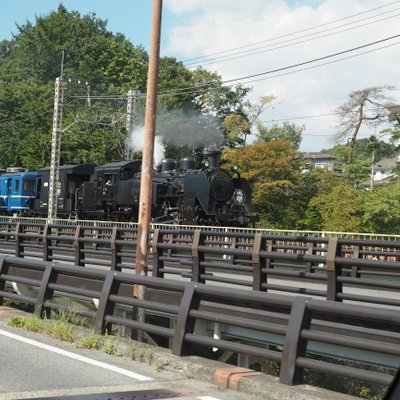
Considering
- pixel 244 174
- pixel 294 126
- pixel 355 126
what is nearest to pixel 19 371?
pixel 244 174

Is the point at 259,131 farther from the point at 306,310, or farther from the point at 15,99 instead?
the point at 306,310

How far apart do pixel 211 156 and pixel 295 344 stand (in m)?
26.3

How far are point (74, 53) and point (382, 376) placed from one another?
91664mm

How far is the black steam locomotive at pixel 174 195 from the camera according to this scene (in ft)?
101

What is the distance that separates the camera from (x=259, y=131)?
6494 centimetres

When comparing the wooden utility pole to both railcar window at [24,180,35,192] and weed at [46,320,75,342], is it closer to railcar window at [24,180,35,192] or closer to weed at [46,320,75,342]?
weed at [46,320,75,342]

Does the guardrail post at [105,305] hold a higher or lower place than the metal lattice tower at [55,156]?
lower

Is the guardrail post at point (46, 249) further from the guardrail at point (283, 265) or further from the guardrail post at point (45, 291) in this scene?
the guardrail post at point (45, 291)

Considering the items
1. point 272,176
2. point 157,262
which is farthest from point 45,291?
point 272,176

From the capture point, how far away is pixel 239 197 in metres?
32.7

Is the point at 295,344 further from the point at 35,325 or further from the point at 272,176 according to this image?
the point at 272,176

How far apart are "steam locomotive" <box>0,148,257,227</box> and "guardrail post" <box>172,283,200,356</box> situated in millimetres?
22145

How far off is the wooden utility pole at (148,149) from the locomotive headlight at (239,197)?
21.1 metres

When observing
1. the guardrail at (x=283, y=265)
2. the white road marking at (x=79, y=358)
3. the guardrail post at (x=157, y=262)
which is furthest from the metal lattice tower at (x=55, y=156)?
the white road marking at (x=79, y=358)
